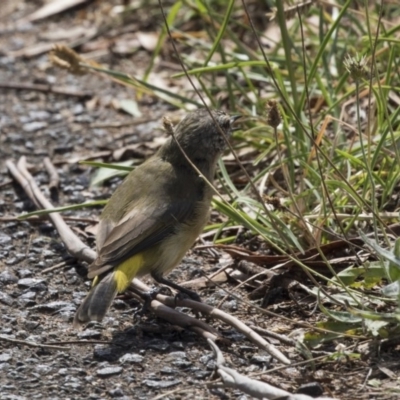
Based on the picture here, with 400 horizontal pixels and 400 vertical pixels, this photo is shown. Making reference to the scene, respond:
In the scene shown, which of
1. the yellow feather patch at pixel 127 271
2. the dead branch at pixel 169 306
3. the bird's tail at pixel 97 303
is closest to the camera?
the dead branch at pixel 169 306

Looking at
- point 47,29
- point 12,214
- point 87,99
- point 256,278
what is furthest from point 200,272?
point 47,29

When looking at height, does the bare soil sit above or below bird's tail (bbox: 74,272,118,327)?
below

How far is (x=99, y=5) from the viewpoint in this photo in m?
10.3

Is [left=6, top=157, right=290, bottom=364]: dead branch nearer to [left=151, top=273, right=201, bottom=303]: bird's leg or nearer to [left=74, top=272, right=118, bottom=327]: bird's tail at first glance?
[left=151, top=273, right=201, bottom=303]: bird's leg

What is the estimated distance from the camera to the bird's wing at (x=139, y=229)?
16.1 feet

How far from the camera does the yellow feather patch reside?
4.83 meters

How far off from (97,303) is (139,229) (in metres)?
0.64

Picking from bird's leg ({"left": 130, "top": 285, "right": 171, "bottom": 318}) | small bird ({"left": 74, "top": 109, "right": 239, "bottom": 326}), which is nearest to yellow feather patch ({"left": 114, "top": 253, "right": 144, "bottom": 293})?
small bird ({"left": 74, "top": 109, "right": 239, "bottom": 326})

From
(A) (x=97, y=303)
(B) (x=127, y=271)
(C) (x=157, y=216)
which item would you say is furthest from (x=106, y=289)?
(C) (x=157, y=216)

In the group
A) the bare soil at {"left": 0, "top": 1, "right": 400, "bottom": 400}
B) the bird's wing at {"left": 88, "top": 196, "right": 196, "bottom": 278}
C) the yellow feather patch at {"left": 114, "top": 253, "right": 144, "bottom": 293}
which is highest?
the bird's wing at {"left": 88, "top": 196, "right": 196, "bottom": 278}

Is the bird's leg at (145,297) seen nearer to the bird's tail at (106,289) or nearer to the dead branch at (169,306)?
the dead branch at (169,306)

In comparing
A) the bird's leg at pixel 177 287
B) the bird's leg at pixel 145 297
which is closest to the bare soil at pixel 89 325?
the bird's leg at pixel 145 297

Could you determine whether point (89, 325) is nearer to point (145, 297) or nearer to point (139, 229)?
point (145, 297)

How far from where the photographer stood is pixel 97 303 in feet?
15.1
